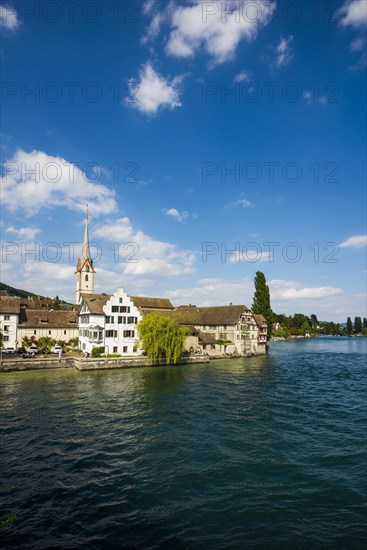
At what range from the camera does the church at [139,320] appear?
64250 millimetres

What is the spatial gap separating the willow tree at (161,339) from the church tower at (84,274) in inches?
1837

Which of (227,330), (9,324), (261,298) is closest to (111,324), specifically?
(9,324)

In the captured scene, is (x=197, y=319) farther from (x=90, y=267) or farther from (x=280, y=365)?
(x=90, y=267)

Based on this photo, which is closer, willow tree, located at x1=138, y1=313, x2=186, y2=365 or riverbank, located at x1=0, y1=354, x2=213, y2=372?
riverbank, located at x1=0, y1=354, x2=213, y2=372

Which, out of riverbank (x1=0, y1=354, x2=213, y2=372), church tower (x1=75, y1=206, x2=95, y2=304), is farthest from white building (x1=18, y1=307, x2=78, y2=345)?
church tower (x1=75, y1=206, x2=95, y2=304)

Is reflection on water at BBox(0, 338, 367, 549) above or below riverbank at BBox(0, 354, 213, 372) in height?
below

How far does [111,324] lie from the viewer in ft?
212

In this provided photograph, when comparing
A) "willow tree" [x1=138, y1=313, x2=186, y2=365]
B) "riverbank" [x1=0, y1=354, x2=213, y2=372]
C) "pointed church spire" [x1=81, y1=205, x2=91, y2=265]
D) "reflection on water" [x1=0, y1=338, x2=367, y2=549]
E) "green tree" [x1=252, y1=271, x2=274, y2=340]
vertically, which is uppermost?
"pointed church spire" [x1=81, y1=205, x2=91, y2=265]

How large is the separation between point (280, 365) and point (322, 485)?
50.8 meters

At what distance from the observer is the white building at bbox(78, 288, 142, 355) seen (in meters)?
63.4

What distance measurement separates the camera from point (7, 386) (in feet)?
139

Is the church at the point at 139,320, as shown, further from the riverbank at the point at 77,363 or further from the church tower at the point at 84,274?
the riverbank at the point at 77,363

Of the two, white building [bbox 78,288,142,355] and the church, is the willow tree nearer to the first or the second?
white building [bbox 78,288,142,355]

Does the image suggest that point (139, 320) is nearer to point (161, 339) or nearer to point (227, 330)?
point (161, 339)
